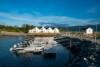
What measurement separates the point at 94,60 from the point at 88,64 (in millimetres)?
3525

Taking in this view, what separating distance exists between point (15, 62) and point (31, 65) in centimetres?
511

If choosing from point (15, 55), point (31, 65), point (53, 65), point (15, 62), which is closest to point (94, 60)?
point (53, 65)

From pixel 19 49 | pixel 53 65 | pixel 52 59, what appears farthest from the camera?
pixel 19 49

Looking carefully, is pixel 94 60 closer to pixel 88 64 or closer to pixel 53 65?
pixel 88 64

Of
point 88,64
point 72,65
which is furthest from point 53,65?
point 88,64

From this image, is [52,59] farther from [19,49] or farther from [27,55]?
[19,49]

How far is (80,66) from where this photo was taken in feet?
139

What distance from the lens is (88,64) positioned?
43.6 m

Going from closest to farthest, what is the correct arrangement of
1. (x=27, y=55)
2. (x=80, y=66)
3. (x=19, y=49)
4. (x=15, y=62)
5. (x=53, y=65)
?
1. (x=80, y=66)
2. (x=53, y=65)
3. (x=15, y=62)
4. (x=27, y=55)
5. (x=19, y=49)

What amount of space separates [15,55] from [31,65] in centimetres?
1376

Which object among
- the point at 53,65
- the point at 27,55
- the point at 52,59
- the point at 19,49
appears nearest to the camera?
the point at 53,65

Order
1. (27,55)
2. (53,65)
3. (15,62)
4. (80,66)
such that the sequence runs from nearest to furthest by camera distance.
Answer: (80,66), (53,65), (15,62), (27,55)

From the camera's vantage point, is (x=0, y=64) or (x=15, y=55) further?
(x=15, y=55)

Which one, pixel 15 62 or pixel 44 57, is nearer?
pixel 15 62
